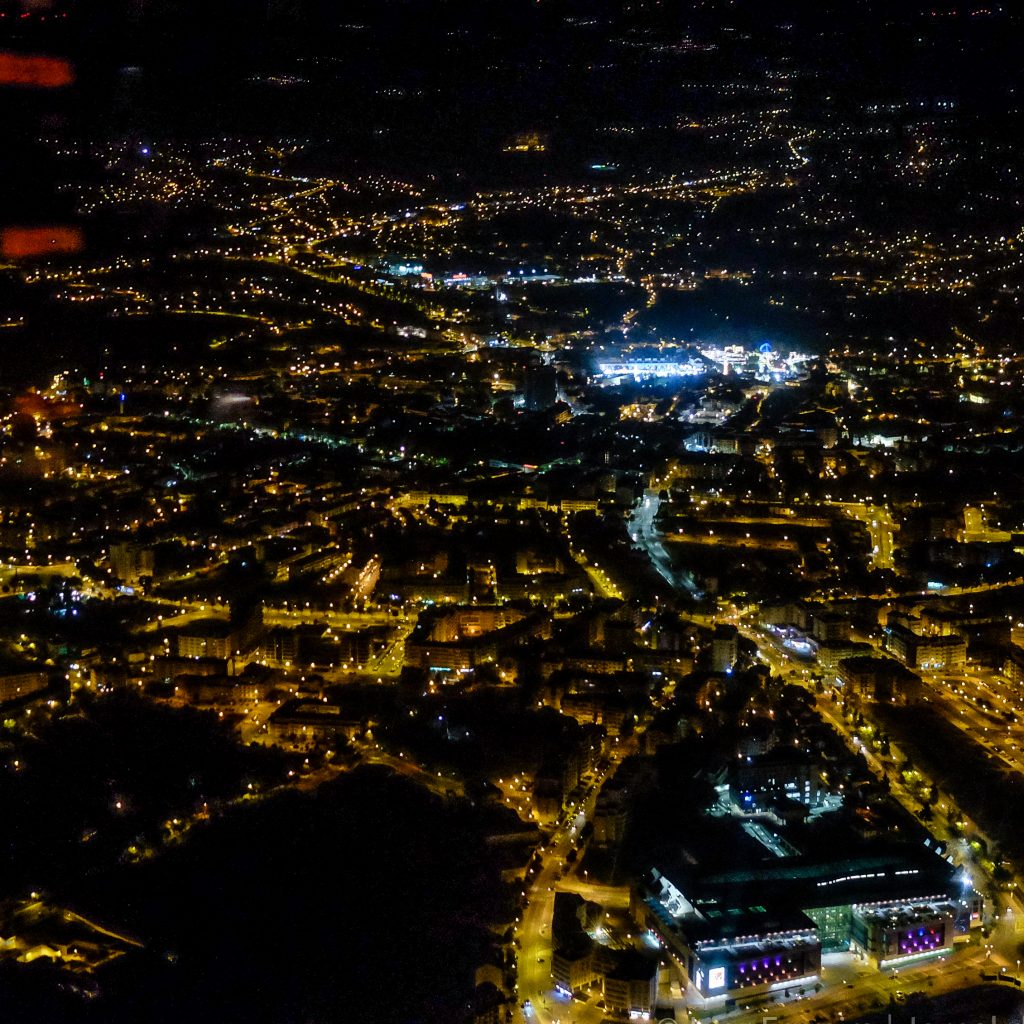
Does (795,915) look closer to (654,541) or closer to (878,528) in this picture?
(654,541)

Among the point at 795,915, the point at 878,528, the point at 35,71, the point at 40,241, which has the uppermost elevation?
the point at 35,71

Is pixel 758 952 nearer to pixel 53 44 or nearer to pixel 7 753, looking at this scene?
Result: pixel 7 753

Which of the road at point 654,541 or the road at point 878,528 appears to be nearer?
the road at point 654,541

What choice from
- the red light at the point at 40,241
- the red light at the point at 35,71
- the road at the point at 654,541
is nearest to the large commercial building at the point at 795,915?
the road at the point at 654,541

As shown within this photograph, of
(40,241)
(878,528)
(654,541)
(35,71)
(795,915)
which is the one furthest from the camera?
(40,241)

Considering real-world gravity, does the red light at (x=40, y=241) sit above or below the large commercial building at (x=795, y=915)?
above

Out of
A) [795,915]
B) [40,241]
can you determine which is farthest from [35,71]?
[795,915]

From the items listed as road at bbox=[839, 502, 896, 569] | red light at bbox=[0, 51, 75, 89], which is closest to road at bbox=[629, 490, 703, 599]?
road at bbox=[839, 502, 896, 569]

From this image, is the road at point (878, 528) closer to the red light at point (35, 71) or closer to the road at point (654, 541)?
the road at point (654, 541)

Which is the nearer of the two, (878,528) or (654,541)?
(654,541)

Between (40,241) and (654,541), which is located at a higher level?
(40,241)

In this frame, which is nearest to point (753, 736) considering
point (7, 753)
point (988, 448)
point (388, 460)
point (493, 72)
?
point (7, 753)
